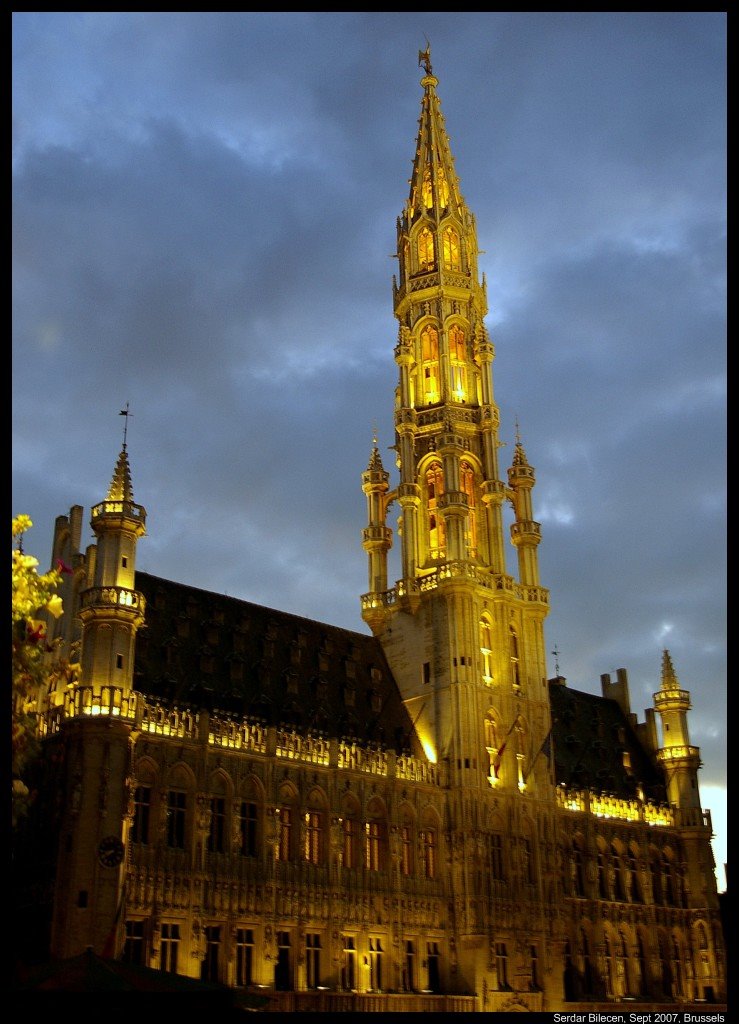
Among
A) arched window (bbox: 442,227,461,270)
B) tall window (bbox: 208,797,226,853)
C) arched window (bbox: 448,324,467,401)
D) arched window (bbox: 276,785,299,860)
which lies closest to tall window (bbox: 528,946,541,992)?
arched window (bbox: 276,785,299,860)

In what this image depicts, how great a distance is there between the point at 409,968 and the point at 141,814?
56.4 feet

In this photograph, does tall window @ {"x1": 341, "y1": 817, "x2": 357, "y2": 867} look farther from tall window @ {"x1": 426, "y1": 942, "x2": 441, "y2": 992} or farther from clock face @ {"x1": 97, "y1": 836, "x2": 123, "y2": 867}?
clock face @ {"x1": 97, "y1": 836, "x2": 123, "y2": 867}

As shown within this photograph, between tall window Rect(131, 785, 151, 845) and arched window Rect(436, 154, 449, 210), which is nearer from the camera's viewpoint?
tall window Rect(131, 785, 151, 845)

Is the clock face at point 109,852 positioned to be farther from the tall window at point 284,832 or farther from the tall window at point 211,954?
the tall window at point 284,832

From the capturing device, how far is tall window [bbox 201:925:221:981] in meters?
46.9

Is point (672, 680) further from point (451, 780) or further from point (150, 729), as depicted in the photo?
point (150, 729)

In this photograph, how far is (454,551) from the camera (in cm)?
6512

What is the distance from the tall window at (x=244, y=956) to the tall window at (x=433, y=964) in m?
11.4

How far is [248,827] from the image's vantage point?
50.8 m

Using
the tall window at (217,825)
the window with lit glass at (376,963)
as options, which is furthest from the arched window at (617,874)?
the tall window at (217,825)

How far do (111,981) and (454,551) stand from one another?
132 ft

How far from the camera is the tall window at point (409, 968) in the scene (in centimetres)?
5438

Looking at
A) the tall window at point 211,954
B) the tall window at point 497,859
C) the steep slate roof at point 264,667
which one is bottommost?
the tall window at point 211,954

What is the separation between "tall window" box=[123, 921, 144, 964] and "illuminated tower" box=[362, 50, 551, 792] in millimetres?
20650
